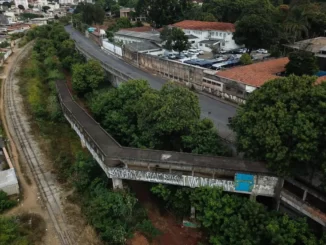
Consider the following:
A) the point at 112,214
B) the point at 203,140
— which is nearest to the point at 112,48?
the point at 203,140

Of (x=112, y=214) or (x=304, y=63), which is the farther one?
(x=304, y=63)

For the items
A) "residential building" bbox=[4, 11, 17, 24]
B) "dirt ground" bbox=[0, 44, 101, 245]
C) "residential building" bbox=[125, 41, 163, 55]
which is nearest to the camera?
"dirt ground" bbox=[0, 44, 101, 245]

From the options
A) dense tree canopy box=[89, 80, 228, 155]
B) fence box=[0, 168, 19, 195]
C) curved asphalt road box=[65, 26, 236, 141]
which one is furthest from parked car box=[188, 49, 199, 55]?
fence box=[0, 168, 19, 195]

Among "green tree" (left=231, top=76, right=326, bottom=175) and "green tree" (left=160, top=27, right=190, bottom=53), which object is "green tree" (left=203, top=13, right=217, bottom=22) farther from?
"green tree" (left=231, top=76, right=326, bottom=175)

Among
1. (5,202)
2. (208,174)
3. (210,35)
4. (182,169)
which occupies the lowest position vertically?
(5,202)

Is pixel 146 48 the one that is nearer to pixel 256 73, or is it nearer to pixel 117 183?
pixel 256 73

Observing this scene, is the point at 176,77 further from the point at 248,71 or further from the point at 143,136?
the point at 143,136

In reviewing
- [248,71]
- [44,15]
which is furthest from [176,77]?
[44,15]
